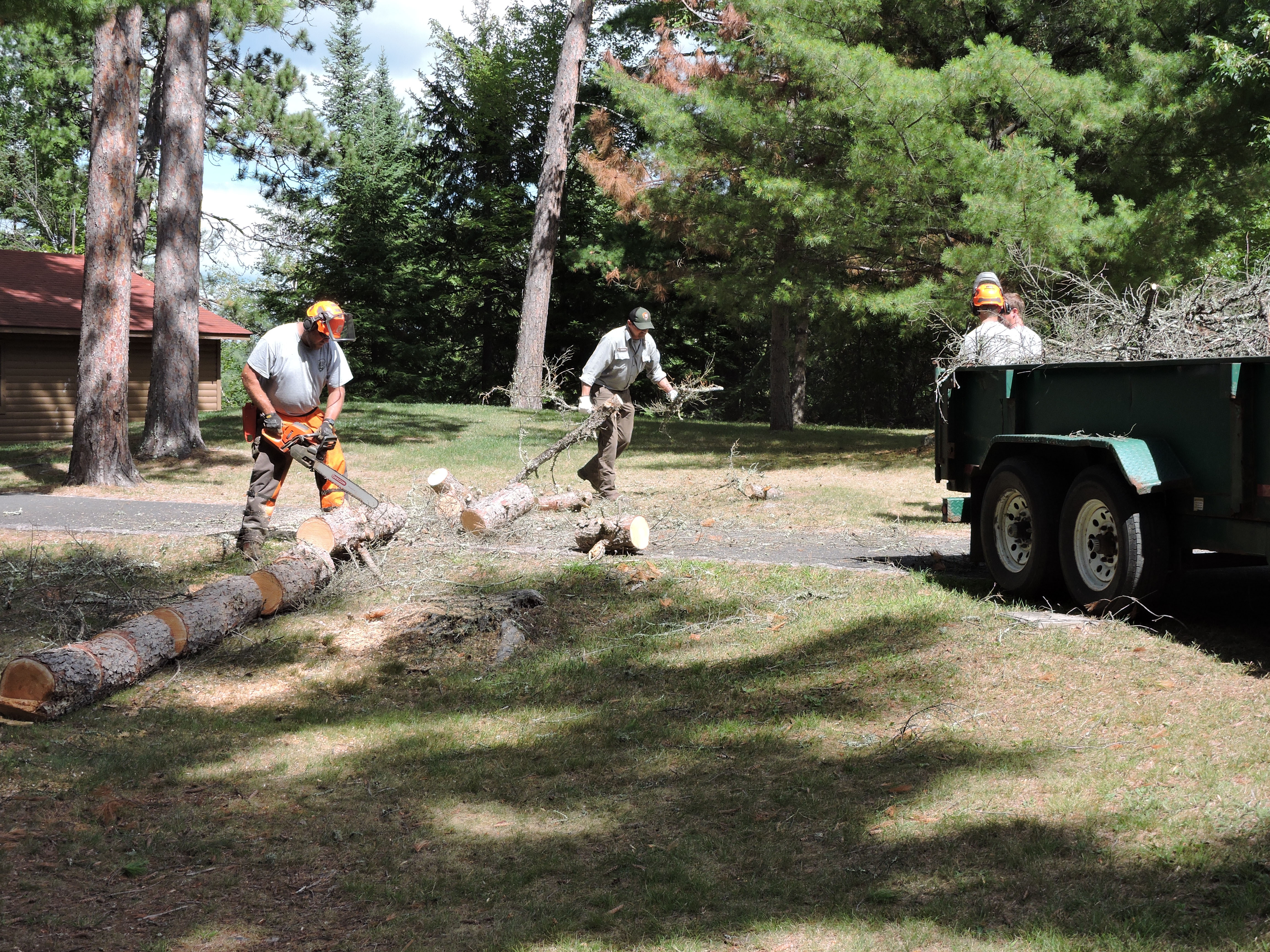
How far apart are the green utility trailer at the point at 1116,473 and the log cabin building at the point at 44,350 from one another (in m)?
19.5

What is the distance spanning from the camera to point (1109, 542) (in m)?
6.46

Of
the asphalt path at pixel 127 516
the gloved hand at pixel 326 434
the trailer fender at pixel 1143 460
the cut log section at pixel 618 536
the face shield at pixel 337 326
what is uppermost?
the face shield at pixel 337 326

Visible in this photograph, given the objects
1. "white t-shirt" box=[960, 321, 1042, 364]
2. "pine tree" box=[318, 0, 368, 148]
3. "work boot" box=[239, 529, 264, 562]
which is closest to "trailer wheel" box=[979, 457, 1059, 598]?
"white t-shirt" box=[960, 321, 1042, 364]

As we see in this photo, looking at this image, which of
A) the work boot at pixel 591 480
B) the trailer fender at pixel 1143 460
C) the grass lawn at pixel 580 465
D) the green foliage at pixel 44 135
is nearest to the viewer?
the trailer fender at pixel 1143 460

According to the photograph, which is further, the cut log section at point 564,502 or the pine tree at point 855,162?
the pine tree at point 855,162

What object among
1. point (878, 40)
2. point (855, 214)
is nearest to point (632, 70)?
point (878, 40)

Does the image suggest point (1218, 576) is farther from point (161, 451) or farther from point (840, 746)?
point (161, 451)

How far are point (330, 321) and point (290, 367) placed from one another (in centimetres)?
44

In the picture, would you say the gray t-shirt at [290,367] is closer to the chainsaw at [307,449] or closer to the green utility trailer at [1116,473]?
the chainsaw at [307,449]

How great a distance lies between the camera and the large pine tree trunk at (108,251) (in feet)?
42.8

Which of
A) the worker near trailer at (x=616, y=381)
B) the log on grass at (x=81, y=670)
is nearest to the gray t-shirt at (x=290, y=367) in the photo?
the log on grass at (x=81, y=670)

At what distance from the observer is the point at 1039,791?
14.2 ft

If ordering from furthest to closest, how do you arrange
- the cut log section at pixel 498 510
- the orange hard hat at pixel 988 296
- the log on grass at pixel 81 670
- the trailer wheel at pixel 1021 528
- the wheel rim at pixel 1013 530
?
the cut log section at pixel 498 510 → the orange hard hat at pixel 988 296 → the wheel rim at pixel 1013 530 → the trailer wheel at pixel 1021 528 → the log on grass at pixel 81 670

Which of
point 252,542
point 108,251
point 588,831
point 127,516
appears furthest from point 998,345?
point 108,251
